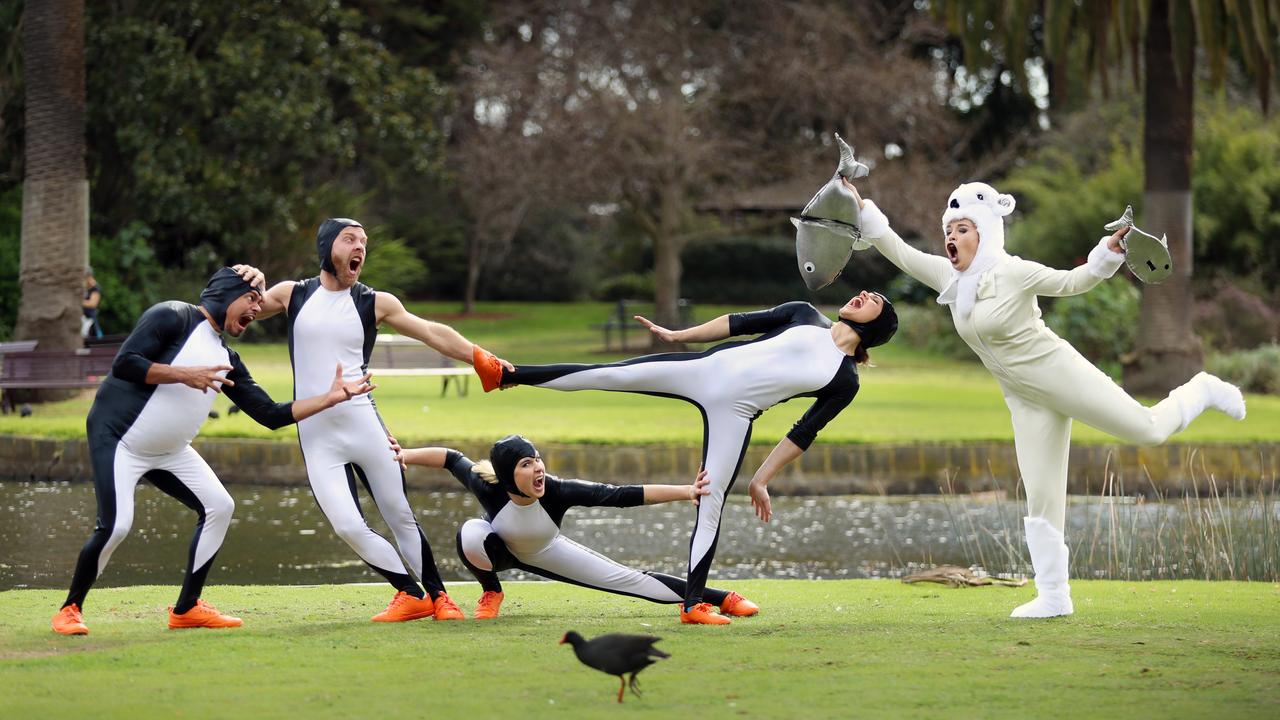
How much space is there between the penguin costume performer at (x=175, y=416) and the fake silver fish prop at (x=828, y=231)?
2360 mm

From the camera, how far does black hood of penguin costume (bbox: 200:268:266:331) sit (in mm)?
7270

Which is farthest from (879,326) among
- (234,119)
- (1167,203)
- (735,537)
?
(234,119)

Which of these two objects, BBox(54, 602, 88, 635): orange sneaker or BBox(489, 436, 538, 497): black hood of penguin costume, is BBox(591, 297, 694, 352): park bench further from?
BBox(54, 602, 88, 635): orange sneaker

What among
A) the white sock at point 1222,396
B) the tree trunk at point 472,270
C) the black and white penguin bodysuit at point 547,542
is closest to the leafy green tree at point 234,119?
the tree trunk at point 472,270

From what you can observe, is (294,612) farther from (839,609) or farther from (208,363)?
(839,609)

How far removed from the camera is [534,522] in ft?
24.7

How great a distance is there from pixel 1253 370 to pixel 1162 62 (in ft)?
17.5

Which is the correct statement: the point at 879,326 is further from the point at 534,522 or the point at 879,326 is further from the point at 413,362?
the point at 413,362

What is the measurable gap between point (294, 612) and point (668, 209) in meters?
21.6

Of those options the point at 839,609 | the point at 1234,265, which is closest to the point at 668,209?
the point at 1234,265

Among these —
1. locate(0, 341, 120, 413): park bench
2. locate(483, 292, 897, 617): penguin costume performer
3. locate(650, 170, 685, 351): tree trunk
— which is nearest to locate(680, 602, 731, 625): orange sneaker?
locate(483, 292, 897, 617): penguin costume performer

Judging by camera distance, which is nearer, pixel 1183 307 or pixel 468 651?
pixel 468 651

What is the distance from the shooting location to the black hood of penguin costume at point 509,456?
733cm

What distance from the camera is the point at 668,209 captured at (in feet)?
95.1
